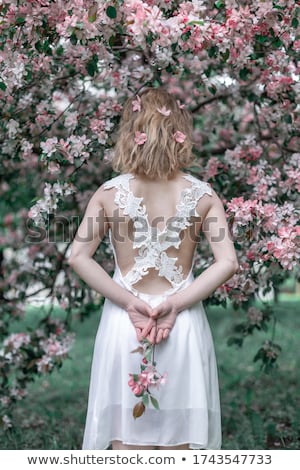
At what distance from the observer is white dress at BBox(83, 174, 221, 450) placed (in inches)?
109

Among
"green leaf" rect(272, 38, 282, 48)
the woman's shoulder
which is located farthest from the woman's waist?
"green leaf" rect(272, 38, 282, 48)

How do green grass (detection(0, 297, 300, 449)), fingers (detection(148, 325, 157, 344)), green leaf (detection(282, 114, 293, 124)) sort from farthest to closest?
1. green grass (detection(0, 297, 300, 449))
2. green leaf (detection(282, 114, 293, 124))
3. fingers (detection(148, 325, 157, 344))

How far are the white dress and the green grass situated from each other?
1838mm

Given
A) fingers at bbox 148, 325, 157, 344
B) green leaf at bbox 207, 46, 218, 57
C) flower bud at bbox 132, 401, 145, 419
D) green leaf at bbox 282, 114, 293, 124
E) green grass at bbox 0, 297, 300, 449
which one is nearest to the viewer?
flower bud at bbox 132, 401, 145, 419

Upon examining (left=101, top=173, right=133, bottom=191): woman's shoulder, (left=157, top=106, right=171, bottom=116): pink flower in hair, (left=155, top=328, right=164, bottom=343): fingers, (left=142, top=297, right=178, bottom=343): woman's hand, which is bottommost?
(left=155, top=328, right=164, bottom=343): fingers

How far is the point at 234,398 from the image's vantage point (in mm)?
6098

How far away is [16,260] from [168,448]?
270 cm

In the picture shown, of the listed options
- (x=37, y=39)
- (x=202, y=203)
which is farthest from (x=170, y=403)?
(x=37, y=39)

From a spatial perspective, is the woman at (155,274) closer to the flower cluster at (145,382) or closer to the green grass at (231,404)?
the flower cluster at (145,382)

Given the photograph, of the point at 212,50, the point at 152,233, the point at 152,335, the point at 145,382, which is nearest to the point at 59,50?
the point at 212,50

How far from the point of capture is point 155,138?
2754mm

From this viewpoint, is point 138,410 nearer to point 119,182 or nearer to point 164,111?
point 119,182

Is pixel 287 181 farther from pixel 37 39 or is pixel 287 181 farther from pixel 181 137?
pixel 37 39

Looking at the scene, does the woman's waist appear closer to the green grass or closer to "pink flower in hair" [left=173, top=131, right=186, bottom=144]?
"pink flower in hair" [left=173, top=131, right=186, bottom=144]
